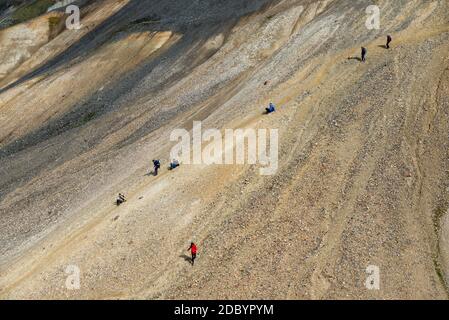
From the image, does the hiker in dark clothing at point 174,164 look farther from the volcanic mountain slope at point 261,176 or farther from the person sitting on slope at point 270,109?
the person sitting on slope at point 270,109

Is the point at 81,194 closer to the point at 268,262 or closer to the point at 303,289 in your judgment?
the point at 268,262

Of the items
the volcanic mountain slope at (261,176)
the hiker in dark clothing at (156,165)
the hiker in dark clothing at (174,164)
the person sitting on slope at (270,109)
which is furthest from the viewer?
the person sitting on slope at (270,109)

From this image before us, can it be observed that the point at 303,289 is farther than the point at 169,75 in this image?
No

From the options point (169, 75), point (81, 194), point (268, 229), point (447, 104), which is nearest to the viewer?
point (268, 229)

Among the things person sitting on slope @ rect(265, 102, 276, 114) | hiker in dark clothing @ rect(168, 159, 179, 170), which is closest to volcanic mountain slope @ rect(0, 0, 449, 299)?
person sitting on slope @ rect(265, 102, 276, 114)

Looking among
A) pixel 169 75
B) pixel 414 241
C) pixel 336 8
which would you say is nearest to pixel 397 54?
pixel 336 8

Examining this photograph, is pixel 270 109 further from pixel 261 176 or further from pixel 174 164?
pixel 174 164

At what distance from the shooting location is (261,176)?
3531 centimetres

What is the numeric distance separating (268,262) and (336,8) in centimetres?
3303

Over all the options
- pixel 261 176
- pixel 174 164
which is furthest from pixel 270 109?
pixel 174 164

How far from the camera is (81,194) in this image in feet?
134

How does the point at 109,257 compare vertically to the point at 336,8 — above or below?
below

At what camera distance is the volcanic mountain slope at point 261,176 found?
29.4m

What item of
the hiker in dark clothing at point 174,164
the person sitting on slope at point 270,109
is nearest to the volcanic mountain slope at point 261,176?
the person sitting on slope at point 270,109
